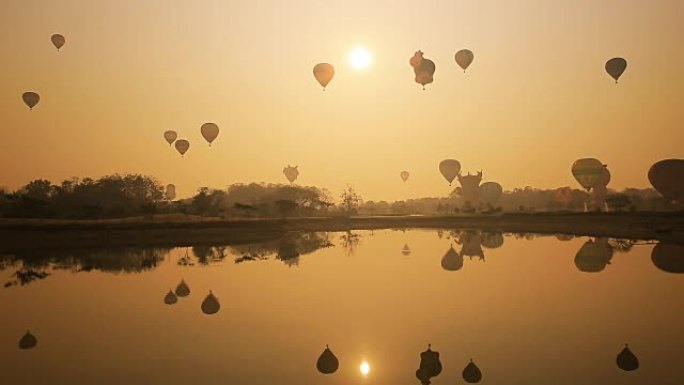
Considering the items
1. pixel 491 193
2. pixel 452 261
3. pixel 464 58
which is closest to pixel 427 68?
pixel 464 58

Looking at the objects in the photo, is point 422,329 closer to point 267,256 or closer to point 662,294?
point 662,294

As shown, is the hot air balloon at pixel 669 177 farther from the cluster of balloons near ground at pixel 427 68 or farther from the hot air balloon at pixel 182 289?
the hot air balloon at pixel 182 289

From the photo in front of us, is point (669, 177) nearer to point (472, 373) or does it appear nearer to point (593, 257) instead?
point (593, 257)

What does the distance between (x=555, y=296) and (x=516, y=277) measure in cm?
559

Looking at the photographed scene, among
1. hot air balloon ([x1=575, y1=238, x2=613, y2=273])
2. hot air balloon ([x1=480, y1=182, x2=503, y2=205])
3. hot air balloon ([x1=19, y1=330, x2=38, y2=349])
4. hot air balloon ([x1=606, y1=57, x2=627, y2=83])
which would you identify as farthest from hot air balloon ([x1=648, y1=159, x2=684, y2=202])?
hot air balloon ([x1=480, y1=182, x2=503, y2=205])

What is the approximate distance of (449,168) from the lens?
367 ft

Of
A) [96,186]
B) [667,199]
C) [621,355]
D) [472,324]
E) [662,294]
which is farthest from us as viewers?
[96,186]

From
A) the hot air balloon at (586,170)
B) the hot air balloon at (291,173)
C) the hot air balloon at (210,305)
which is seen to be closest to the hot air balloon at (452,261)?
the hot air balloon at (210,305)

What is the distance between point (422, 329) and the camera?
14984 millimetres

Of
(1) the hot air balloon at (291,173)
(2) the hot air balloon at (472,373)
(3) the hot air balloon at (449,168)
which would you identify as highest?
(1) the hot air balloon at (291,173)

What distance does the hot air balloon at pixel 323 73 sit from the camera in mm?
53188

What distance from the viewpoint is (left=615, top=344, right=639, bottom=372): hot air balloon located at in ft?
36.8

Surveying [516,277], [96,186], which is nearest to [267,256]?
[516,277]

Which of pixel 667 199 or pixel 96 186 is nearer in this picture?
pixel 667 199
